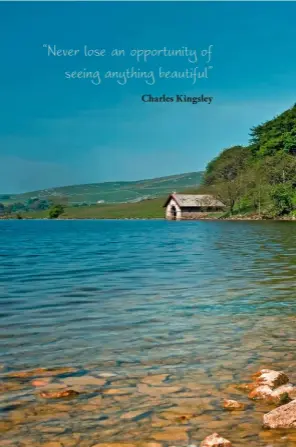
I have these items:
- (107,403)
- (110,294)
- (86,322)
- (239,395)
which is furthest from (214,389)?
(110,294)

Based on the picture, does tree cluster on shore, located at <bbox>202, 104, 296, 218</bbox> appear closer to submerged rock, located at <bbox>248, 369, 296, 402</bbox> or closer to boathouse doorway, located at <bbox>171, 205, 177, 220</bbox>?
Result: boathouse doorway, located at <bbox>171, 205, 177, 220</bbox>

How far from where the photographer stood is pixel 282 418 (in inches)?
260

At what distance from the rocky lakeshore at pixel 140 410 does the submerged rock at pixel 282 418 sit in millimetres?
11

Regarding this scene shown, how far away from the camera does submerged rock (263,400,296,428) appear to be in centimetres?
657

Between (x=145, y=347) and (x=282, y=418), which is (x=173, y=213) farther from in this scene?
(x=282, y=418)

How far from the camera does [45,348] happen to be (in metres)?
10.4

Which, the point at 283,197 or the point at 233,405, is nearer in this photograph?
the point at 233,405

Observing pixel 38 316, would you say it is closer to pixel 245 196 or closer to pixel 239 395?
pixel 239 395

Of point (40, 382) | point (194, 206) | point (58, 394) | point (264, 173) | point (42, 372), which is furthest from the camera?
point (194, 206)

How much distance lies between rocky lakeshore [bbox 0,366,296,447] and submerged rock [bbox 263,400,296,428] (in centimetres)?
1

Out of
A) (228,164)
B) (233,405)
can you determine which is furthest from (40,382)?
(228,164)

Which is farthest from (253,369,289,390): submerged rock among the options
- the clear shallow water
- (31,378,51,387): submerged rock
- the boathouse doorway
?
the boathouse doorway

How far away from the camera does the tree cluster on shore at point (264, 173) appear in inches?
4283

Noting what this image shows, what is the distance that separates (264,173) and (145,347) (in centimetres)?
11181
